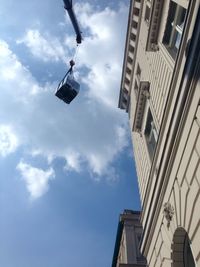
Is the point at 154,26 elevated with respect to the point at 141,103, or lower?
elevated

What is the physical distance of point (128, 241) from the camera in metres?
43.3

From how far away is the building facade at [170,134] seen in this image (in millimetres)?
11305

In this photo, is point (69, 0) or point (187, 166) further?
point (69, 0)

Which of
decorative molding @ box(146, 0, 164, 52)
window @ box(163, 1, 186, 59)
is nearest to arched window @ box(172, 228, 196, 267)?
window @ box(163, 1, 186, 59)

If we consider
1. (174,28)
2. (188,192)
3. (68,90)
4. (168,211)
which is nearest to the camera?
(188,192)

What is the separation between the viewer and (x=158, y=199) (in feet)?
50.4

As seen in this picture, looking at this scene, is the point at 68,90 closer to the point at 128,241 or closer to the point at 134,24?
the point at 134,24

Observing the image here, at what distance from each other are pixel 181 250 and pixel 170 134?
13.6 feet

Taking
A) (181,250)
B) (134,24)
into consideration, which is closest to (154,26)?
(134,24)

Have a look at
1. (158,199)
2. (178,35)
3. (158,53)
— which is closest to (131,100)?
(158,53)

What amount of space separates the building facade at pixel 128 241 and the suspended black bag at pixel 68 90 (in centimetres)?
1976

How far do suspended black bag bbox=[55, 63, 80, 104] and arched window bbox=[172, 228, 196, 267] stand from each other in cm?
1531

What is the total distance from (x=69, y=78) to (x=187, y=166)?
54.4ft

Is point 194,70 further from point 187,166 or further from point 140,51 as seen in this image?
point 140,51
